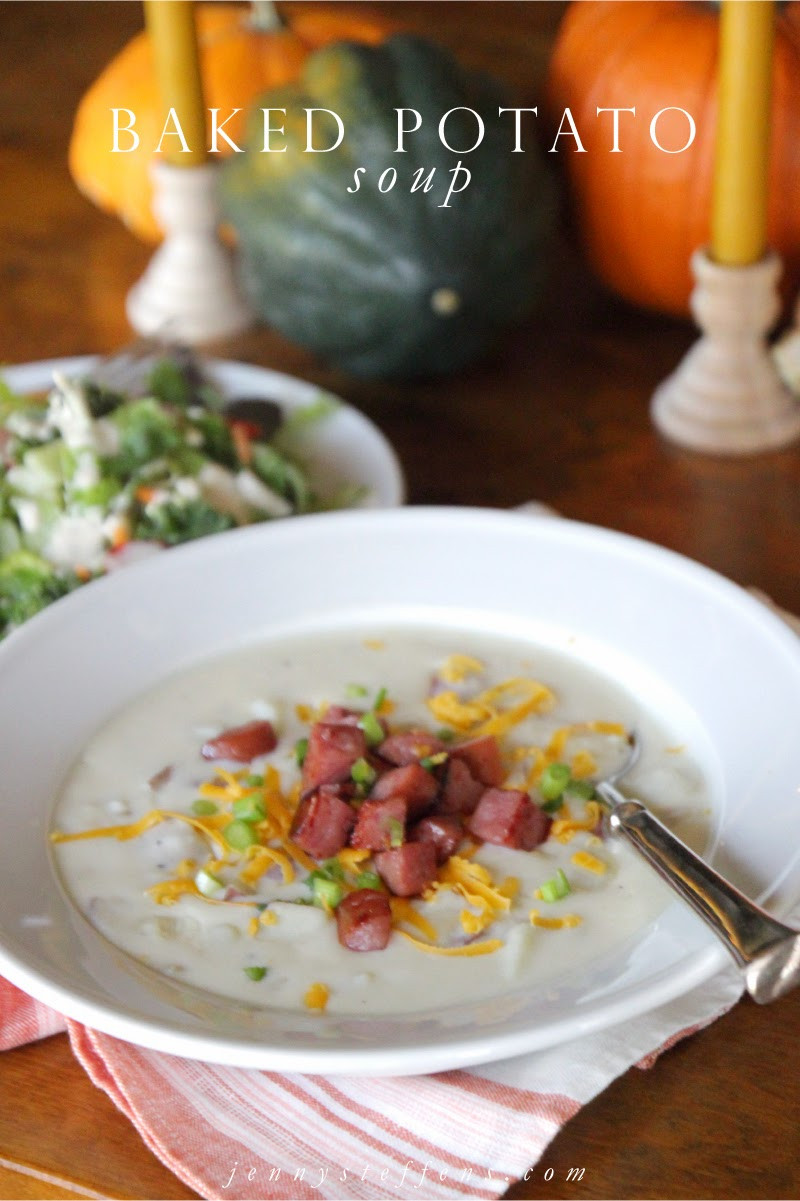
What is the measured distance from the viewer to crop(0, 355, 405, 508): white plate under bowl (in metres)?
1.43

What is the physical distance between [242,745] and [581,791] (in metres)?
0.25

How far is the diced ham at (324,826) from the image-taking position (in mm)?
922

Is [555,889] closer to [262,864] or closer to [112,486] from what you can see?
[262,864]

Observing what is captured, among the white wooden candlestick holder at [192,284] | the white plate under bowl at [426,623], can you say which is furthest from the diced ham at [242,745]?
the white wooden candlestick holder at [192,284]

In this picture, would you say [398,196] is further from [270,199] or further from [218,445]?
[218,445]

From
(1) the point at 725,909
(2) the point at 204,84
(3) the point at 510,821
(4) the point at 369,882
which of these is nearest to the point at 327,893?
(4) the point at 369,882

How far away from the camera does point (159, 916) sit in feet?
2.93

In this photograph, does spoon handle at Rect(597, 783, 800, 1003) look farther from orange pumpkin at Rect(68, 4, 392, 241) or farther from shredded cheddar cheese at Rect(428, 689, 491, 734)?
orange pumpkin at Rect(68, 4, 392, 241)

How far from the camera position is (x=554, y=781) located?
962 mm

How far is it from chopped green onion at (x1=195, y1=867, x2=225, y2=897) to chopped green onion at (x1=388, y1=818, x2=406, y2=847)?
0.37 ft

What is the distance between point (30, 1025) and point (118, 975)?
0.10 meters

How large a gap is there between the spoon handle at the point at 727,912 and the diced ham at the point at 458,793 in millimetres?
103

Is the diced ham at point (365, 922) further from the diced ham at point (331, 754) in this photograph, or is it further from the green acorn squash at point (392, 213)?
the green acorn squash at point (392, 213)

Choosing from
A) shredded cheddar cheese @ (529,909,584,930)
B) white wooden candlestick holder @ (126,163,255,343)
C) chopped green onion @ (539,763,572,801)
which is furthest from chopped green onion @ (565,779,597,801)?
white wooden candlestick holder @ (126,163,255,343)
